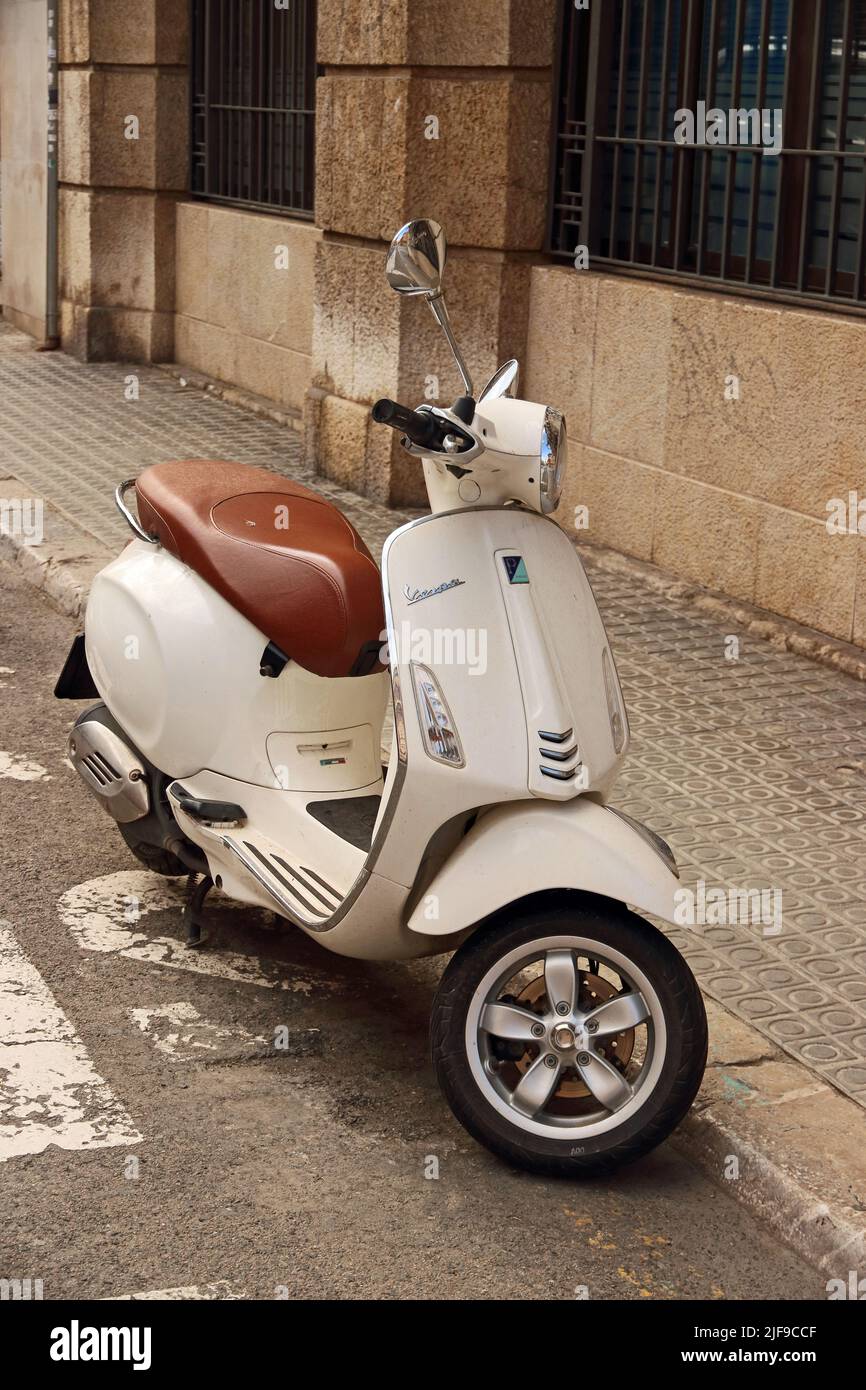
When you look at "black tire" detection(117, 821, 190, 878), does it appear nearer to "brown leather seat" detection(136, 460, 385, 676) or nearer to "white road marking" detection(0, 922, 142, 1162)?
"white road marking" detection(0, 922, 142, 1162)

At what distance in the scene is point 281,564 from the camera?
409 centimetres

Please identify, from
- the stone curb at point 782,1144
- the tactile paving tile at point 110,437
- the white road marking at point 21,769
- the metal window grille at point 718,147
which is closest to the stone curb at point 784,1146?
the stone curb at point 782,1144

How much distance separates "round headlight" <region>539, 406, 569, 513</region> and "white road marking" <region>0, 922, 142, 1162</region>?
4.83ft

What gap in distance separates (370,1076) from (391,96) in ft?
19.2

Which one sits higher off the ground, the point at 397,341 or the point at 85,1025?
the point at 397,341

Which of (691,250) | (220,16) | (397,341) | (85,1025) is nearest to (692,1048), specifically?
(85,1025)

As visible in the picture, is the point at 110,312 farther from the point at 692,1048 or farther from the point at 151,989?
the point at 692,1048

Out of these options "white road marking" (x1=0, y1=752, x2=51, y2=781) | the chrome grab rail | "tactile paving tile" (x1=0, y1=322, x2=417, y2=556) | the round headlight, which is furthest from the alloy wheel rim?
"tactile paving tile" (x1=0, y1=322, x2=417, y2=556)

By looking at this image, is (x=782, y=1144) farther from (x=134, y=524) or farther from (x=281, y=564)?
(x=134, y=524)

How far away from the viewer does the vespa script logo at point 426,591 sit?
11.2 feet

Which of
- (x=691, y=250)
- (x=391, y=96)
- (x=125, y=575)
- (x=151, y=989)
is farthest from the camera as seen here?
(x=391, y=96)

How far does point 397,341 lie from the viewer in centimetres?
853
